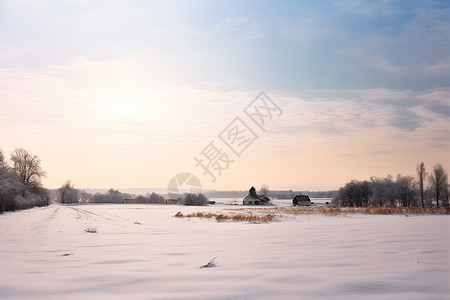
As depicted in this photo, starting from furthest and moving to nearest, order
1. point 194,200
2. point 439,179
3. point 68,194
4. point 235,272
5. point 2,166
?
point 68,194 → point 194,200 → point 439,179 → point 2,166 → point 235,272

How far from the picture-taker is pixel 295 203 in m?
104

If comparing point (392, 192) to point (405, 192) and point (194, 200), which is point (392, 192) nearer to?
point (405, 192)

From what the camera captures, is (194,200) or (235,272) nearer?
(235,272)

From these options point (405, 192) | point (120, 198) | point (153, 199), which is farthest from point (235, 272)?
point (120, 198)

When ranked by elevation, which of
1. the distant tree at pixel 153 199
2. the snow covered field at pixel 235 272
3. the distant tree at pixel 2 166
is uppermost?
the distant tree at pixel 2 166

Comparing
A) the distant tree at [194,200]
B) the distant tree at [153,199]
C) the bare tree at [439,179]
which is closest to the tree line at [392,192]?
the bare tree at [439,179]

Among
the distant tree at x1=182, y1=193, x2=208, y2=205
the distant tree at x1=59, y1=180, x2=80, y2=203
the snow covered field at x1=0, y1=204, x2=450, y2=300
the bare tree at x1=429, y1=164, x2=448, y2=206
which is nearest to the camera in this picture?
the snow covered field at x1=0, y1=204, x2=450, y2=300

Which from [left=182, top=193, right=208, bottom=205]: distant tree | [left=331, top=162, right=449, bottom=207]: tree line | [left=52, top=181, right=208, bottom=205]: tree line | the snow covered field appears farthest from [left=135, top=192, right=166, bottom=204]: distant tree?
the snow covered field

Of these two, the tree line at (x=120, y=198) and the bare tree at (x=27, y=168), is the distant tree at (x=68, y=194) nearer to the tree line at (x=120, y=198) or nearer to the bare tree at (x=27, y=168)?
the tree line at (x=120, y=198)

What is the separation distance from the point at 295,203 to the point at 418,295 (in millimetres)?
101918

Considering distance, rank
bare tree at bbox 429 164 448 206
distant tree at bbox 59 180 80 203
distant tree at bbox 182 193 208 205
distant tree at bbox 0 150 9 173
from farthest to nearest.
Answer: distant tree at bbox 59 180 80 203, distant tree at bbox 182 193 208 205, bare tree at bbox 429 164 448 206, distant tree at bbox 0 150 9 173

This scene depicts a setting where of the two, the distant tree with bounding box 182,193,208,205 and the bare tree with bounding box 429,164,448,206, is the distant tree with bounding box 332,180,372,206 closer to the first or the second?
the bare tree with bounding box 429,164,448,206

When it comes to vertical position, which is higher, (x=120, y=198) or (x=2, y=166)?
(x=2, y=166)

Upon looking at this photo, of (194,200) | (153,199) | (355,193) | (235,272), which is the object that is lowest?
(153,199)
